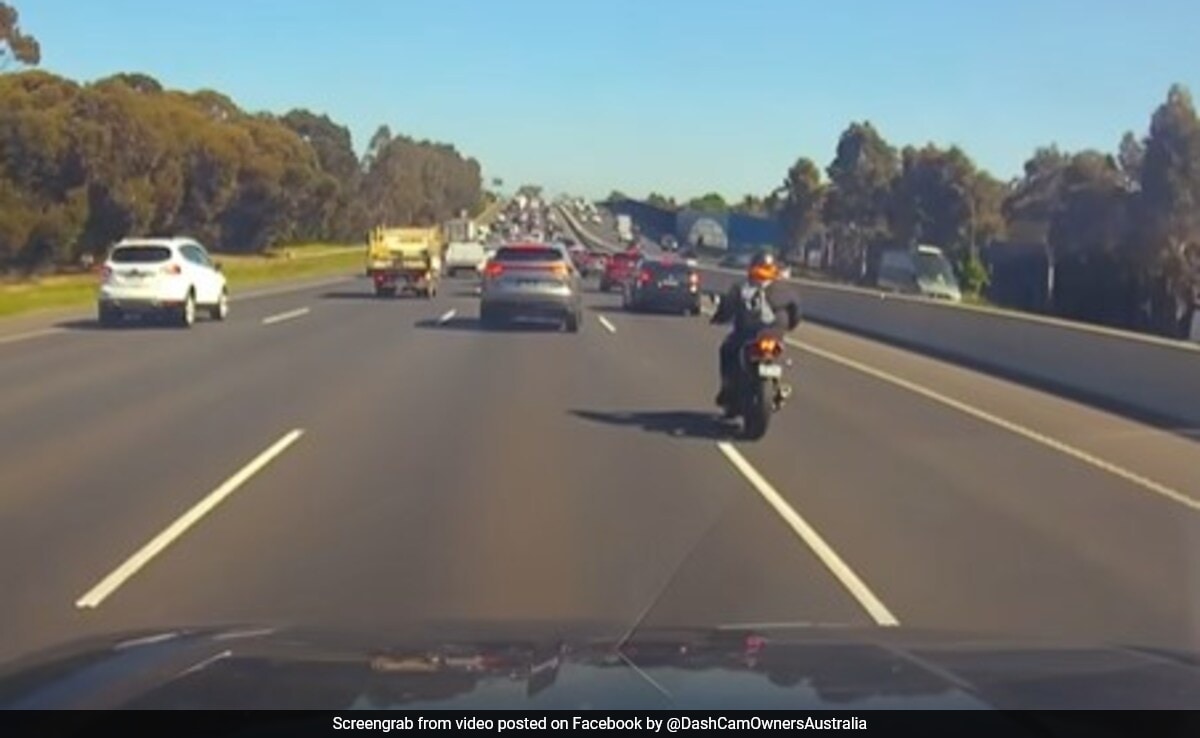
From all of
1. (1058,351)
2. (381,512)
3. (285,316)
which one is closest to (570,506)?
(381,512)

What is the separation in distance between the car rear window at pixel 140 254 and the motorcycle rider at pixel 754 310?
20.5 meters

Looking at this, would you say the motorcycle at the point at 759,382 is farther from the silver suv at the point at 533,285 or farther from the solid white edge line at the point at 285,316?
the solid white edge line at the point at 285,316

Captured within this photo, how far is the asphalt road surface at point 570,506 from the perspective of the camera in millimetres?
9453

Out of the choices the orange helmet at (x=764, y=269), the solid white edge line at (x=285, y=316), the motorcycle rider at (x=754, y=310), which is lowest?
the solid white edge line at (x=285, y=316)

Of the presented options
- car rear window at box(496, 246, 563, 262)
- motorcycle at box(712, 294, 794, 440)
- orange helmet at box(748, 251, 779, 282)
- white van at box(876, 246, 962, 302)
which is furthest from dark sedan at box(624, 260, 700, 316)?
motorcycle at box(712, 294, 794, 440)

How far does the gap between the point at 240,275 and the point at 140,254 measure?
137ft

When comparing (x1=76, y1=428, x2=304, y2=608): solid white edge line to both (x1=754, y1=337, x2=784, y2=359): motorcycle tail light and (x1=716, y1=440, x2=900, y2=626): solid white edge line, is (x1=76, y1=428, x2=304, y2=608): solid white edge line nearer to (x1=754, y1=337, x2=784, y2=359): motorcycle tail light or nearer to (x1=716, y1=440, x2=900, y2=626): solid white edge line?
(x1=716, y1=440, x2=900, y2=626): solid white edge line

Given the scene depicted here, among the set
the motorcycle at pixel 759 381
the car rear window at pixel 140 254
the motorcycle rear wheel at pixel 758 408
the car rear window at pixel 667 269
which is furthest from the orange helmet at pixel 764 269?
the car rear window at pixel 667 269

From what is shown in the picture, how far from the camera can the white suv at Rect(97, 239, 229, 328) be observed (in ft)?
117

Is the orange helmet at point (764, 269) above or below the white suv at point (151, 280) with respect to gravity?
Answer: above

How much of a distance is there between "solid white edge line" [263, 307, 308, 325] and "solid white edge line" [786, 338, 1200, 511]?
14.0 metres

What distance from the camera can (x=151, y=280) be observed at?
3578 cm

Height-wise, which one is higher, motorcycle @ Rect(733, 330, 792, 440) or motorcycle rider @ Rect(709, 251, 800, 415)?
motorcycle rider @ Rect(709, 251, 800, 415)
